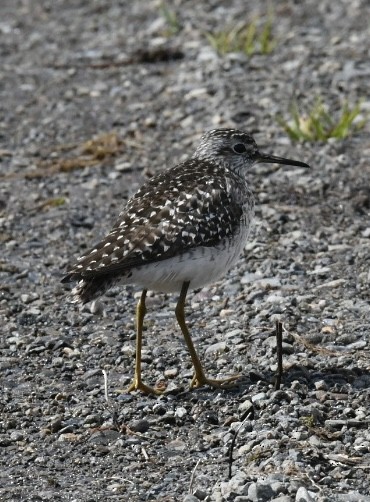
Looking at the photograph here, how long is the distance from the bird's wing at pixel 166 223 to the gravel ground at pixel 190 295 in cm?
98

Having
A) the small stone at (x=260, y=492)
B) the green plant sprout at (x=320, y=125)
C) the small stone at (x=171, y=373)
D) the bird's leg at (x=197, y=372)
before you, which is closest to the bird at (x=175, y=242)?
the bird's leg at (x=197, y=372)

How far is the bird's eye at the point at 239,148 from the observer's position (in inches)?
350

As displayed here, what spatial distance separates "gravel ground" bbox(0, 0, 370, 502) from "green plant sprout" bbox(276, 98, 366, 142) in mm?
139

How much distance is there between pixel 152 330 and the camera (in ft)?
28.9

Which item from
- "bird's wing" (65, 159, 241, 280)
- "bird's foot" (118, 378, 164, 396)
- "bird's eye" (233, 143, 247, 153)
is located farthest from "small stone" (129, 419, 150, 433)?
"bird's eye" (233, 143, 247, 153)

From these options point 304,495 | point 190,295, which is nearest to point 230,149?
point 190,295

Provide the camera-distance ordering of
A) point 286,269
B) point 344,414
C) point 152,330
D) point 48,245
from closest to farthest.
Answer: point 344,414, point 152,330, point 286,269, point 48,245

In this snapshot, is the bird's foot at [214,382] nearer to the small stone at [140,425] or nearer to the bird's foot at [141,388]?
the bird's foot at [141,388]

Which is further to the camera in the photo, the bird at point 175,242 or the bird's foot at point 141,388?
the bird's foot at point 141,388

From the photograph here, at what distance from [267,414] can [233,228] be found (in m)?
1.50

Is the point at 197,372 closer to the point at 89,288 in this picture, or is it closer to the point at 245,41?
the point at 89,288

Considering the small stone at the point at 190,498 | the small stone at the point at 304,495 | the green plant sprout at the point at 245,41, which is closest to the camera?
the small stone at the point at 304,495

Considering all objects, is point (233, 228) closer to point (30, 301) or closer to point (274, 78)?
point (30, 301)

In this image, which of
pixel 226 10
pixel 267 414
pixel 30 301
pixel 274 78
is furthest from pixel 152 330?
pixel 226 10
